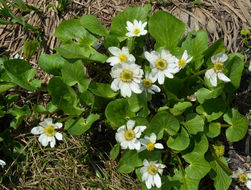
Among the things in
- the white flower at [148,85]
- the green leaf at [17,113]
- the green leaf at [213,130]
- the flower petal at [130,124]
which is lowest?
the green leaf at [17,113]

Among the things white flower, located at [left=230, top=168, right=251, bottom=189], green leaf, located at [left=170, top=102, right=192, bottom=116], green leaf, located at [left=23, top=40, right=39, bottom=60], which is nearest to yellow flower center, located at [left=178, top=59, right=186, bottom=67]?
green leaf, located at [left=170, top=102, right=192, bottom=116]

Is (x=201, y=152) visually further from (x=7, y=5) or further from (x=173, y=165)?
(x=7, y=5)

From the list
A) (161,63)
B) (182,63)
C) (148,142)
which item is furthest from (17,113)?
(182,63)

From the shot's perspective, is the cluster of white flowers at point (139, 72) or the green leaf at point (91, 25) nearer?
the cluster of white flowers at point (139, 72)

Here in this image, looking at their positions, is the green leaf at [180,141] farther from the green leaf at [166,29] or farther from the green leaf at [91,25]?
the green leaf at [91,25]

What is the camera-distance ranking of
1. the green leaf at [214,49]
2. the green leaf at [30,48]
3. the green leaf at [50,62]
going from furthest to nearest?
the green leaf at [30,48]
the green leaf at [50,62]
the green leaf at [214,49]

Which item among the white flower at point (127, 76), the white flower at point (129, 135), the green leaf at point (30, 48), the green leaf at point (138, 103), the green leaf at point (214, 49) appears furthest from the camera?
the green leaf at point (30, 48)

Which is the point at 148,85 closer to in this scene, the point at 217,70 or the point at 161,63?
the point at 161,63

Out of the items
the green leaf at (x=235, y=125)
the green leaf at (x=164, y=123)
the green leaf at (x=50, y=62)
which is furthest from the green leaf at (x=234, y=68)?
the green leaf at (x=50, y=62)
